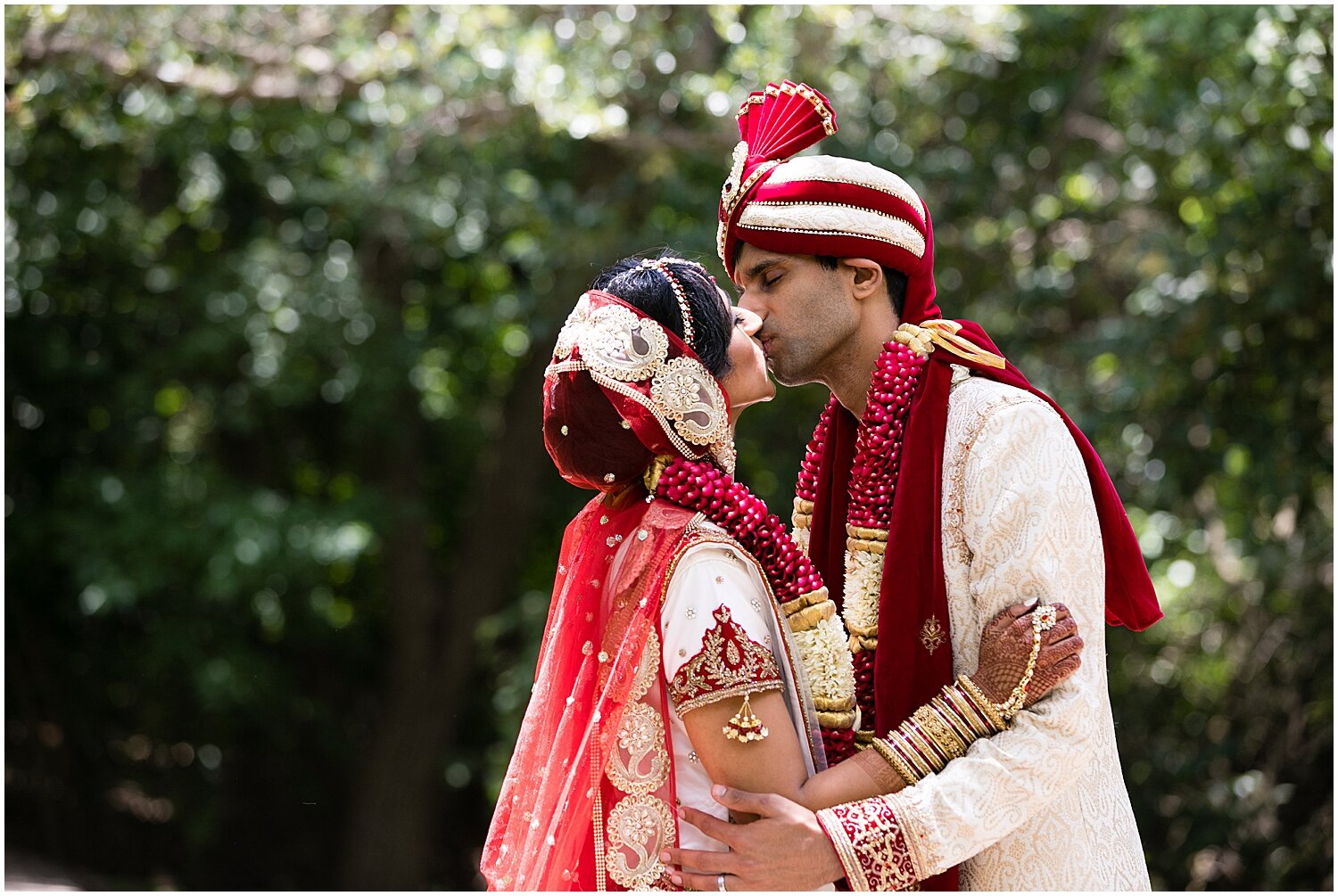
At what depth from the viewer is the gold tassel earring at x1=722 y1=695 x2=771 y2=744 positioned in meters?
2.05

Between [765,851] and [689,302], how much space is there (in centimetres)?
88

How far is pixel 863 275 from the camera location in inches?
98.5

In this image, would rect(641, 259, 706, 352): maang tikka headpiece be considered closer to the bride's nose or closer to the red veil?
the red veil

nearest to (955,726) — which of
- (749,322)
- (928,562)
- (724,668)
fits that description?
(928,562)

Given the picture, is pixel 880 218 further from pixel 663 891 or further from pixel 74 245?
pixel 74 245

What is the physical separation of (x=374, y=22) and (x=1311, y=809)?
5926 millimetres

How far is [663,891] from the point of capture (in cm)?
213


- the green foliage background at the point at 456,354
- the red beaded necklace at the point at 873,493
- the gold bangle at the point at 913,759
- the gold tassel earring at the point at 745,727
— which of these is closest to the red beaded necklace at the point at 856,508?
the red beaded necklace at the point at 873,493

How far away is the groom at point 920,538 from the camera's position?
2.11 meters

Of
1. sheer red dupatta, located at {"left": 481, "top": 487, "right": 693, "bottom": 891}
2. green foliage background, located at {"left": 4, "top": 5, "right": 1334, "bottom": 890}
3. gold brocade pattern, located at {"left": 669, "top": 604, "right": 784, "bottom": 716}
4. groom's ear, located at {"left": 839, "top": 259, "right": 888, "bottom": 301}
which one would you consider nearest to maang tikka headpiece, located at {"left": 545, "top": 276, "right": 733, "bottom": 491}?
sheer red dupatta, located at {"left": 481, "top": 487, "right": 693, "bottom": 891}

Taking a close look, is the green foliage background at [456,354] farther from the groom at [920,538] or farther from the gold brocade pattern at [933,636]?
the gold brocade pattern at [933,636]

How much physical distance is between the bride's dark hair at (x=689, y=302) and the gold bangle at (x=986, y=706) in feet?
2.16

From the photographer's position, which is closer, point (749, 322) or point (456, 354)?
point (749, 322)

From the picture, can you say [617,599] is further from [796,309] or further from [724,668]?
[796,309]
